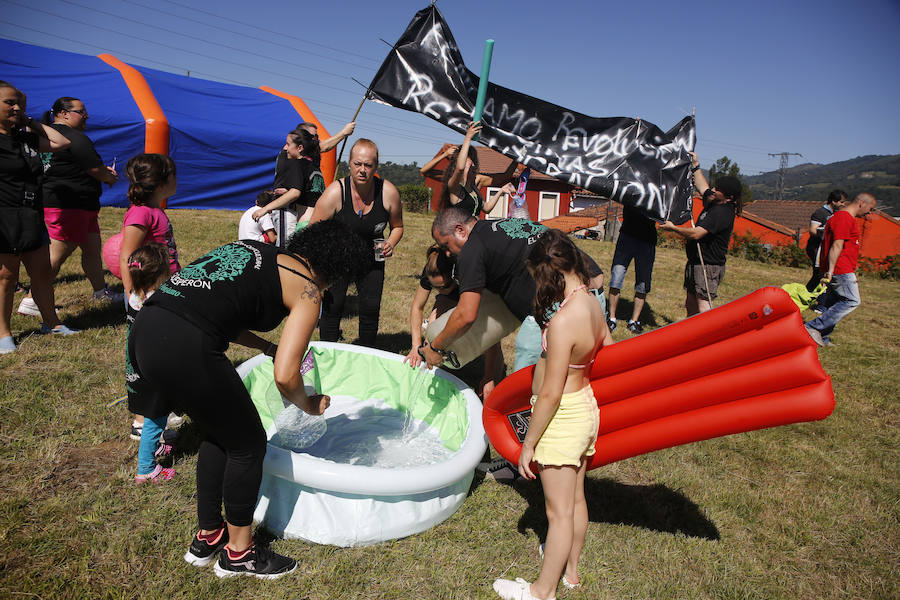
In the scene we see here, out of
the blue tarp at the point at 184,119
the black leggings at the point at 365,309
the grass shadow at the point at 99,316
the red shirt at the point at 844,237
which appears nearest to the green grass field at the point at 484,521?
the grass shadow at the point at 99,316

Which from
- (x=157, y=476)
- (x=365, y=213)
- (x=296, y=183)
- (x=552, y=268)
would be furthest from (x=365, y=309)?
(x=552, y=268)

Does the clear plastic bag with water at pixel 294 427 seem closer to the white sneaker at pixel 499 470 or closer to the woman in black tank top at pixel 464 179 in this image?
the white sneaker at pixel 499 470

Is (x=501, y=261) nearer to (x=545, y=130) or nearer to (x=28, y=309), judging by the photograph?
(x=545, y=130)

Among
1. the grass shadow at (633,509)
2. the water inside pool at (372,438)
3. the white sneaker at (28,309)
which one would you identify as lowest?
the water inside pool at (372,438)

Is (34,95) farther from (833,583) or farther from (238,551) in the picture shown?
(833,583)

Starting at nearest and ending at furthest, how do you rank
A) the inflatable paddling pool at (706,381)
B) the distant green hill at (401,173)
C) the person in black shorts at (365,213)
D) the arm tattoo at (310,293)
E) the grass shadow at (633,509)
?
the arm tattoo at (310,293) → the inflatable paddling pool at (706,381) → the grass shadow at (633,509) → the person in black shorts at (365,213) → the distant green hill at (401,173)

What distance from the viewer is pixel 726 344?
244 centimetres

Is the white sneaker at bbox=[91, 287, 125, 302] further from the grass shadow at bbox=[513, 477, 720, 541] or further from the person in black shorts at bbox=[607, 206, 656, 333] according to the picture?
the person in black shorts at bbox=[607, 206, 656, 333]

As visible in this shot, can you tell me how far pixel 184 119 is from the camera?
11.9 m

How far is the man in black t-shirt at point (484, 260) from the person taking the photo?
2.81 meters

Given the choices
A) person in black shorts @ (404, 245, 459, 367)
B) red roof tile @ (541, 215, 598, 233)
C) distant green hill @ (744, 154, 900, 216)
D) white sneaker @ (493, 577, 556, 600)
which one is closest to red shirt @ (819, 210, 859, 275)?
person in black shorts @ (404, 245, 459, 367)

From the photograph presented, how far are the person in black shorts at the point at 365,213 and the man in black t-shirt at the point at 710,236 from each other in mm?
3087

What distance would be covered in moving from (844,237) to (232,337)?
6839 millimetres

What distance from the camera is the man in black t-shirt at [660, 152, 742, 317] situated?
17.7ft
